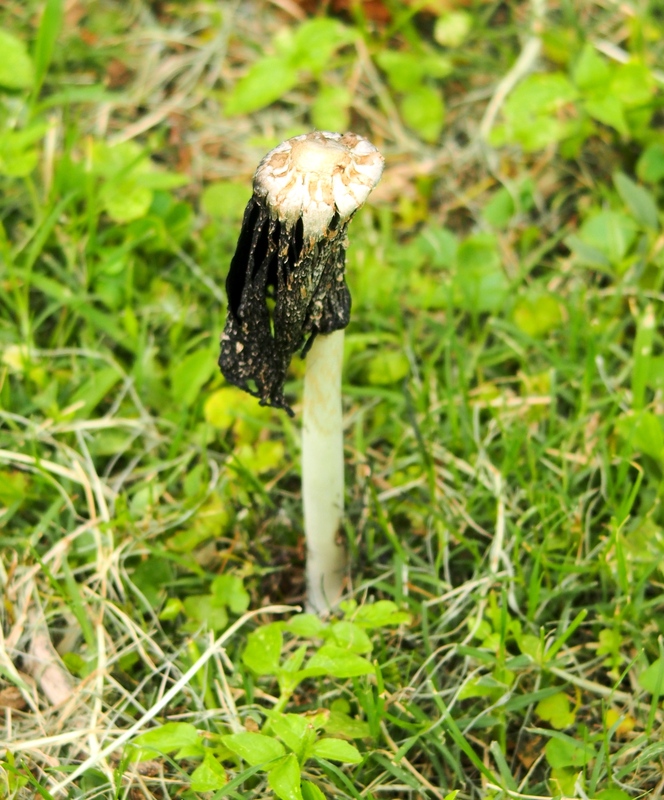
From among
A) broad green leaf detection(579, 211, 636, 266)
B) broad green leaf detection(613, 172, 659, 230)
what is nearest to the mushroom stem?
broad green leaf detection(579, 211, 636, 266)

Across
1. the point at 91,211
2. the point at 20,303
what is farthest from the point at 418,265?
the point at 20,303

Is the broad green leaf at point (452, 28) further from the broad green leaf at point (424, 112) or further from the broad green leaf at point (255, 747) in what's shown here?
the broad green leaf at point (255, 747)

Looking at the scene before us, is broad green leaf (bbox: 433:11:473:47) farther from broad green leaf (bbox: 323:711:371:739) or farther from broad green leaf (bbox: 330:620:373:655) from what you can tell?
broad green leaf (bbox: 323:711:371:739)

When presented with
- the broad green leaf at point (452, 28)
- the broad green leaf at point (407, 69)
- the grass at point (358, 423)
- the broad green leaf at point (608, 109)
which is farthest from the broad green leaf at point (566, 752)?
the broad green leaf at point (452, 28)

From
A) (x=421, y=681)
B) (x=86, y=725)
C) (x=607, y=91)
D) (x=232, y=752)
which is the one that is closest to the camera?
(x=232, y=752)

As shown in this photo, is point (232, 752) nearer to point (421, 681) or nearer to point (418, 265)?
point (421, 681)

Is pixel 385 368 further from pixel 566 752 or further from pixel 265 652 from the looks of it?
pixel 566 752
